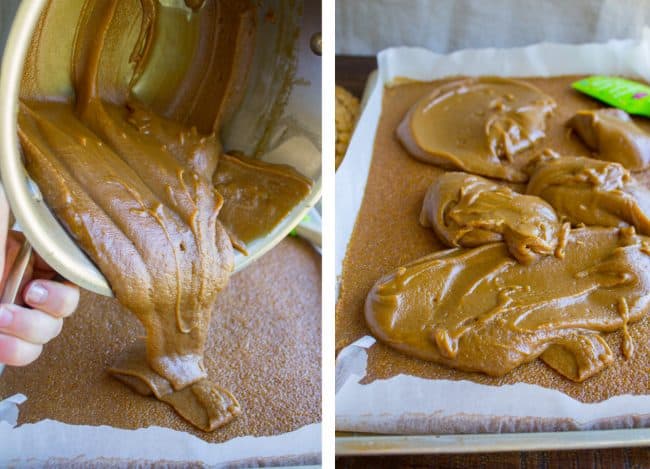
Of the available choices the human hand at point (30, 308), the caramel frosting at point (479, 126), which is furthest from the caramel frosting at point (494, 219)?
the human hand at point (30, 308)

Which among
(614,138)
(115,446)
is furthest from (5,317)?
(614,138)

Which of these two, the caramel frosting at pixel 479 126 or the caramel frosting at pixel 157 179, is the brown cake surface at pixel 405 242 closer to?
the caramel frosting at pixel 479 126

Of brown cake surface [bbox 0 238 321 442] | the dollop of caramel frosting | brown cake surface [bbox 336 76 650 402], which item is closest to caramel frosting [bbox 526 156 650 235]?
the dollop of caramel frosting

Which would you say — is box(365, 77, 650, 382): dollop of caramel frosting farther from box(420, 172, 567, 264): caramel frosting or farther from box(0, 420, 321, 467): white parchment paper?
box(0, 420, 321, 467): white parchment paper

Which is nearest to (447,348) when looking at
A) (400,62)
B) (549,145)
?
(549,145)

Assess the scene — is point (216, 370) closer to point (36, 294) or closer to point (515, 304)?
point (36, 294)
